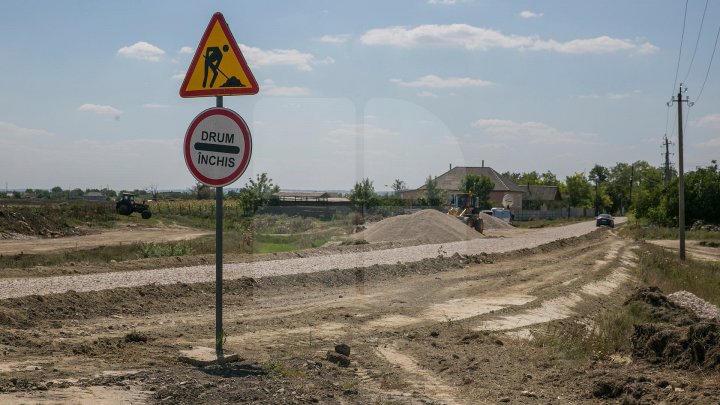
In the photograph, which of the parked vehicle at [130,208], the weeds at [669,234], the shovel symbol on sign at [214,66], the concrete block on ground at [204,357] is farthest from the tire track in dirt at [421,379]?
the parked vehicle at [130,208]

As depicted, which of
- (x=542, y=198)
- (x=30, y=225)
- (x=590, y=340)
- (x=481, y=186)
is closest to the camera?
(x=590, y=340)

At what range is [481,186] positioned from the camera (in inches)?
4173

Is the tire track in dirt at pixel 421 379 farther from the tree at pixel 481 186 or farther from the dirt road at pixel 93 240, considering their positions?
the tree at pixel 481 186

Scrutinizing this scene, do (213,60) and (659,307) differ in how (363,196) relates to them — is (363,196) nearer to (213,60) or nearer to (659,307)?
(659,307)

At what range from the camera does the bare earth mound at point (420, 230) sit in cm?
3808

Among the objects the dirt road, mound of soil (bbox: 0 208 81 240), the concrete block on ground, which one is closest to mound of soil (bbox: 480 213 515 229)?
the dirt road

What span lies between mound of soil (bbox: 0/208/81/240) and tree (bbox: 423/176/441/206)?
4043 centimetres

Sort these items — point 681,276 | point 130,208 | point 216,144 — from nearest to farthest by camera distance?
point 216,144
point 681,276
point 130,208

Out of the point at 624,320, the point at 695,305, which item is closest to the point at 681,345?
the point at 624,320

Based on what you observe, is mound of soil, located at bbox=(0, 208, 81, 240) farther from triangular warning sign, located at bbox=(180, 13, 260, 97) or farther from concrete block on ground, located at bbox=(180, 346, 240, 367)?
triangular warning sign, located at bbox=(180, 13, 260, 97)

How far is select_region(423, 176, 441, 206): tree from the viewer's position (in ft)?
270

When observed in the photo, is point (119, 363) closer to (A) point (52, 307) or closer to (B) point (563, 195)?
(A) point (52, 307)

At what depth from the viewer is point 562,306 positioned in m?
17.5

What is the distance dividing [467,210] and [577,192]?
107008 mm
